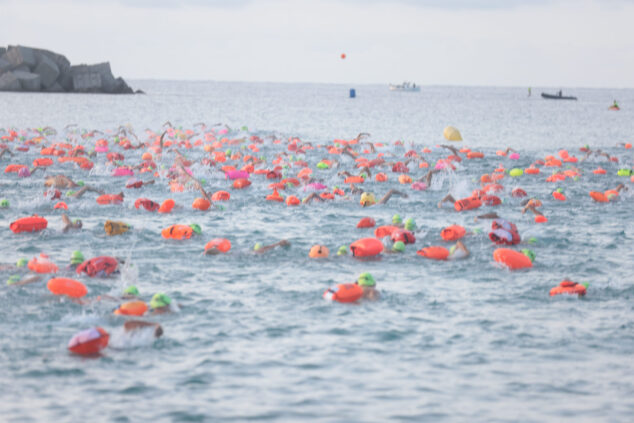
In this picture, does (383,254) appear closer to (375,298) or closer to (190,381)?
(375,298)

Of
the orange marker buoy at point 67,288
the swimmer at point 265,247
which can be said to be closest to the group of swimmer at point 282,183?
the swimmer at point 265,247

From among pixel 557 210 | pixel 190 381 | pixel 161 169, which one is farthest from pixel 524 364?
pixel 161 169

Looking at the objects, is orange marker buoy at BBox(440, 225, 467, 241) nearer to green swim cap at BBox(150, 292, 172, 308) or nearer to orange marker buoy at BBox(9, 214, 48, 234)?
green swim cap at BBox(150, 292, 172, 308)

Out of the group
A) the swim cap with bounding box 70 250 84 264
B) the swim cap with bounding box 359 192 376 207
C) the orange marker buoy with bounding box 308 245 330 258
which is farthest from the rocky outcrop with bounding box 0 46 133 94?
the orange marker buoy with bounding box 308 245 330 258

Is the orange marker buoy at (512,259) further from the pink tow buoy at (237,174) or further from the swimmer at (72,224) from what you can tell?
the pink tow buoy at (237,174)

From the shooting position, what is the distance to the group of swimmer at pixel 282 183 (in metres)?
13.6

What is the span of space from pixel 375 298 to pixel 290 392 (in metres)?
3.43

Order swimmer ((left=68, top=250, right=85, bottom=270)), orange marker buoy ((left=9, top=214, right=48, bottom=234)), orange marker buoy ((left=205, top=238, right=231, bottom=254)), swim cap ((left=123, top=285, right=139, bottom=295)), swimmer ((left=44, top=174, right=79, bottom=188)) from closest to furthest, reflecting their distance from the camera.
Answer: swim cap ((left=123, top=285, right=139, bottom=295)), swimmer ((left=68, top=250, right=85, bottom=270)), orange marker buoy ((left=205, top=238, right=231, bottom=254)), orange marker buoy ((left=9, top=214, right=48, bottom=234)), swimmer ((left=44, top=174, right=79, bottom=188))

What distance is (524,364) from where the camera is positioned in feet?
28.5

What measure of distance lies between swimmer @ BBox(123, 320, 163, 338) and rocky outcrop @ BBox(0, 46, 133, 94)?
123980mm

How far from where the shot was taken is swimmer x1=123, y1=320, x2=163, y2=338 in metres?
9.05

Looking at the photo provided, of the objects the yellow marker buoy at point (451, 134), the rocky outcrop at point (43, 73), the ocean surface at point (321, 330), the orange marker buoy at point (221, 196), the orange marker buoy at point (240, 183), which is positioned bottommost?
the ocean surface at point (321, 330)

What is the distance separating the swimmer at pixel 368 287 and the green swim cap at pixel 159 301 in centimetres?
269

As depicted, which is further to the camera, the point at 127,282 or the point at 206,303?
the point at 127,282
